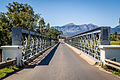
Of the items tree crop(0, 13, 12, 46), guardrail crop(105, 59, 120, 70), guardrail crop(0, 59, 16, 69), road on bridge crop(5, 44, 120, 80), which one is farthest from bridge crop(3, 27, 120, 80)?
tree crop(0, 13, 12, 46)

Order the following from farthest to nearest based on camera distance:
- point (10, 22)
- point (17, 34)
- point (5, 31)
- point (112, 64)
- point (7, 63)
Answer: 1. point (10, 22)
2. point (5, 31)
3. point (17, 34)
4. point (112, 64)
5. point (7, 63)

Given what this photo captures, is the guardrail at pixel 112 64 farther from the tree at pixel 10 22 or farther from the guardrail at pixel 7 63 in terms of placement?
the tree at pixel 10 22

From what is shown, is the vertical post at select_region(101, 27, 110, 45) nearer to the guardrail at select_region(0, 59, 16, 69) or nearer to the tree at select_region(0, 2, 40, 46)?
the guardrail at select_region(0, 59, 16, 69)

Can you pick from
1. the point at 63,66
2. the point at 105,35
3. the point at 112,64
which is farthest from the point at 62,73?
the point at 105,35

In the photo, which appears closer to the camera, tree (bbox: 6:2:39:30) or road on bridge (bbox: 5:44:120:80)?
road on bridge (bbox: 5:44:120:80)

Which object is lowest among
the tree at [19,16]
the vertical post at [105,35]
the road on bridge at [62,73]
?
the road on bridge at [62,73]

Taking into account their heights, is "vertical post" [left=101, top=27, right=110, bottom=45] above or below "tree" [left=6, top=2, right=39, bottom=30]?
below

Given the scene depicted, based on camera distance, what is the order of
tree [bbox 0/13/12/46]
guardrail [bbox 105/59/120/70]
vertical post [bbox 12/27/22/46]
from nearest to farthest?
guardrail [bbox 105/59/120/70]
vertical post [bbox 12/27/22/46]
tree [bbox 0/13/12/46]

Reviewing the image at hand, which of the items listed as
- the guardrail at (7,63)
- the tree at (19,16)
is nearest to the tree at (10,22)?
the tree at (19,16)

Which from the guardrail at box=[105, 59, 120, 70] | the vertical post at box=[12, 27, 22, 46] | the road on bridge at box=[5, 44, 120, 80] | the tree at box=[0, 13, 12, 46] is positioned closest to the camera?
the road on bridge at box=[5, 44, 120, 80]

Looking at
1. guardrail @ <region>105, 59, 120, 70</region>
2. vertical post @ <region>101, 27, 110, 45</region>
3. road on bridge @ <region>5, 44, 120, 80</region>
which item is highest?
vertical post @ <region>101, 27, 110, 45</region>

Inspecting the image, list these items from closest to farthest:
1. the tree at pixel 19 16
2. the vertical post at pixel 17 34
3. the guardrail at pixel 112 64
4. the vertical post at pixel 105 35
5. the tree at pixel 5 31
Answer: the guardrail at pixel 112 64, the vertical post at pixel 105 35, the vertical post at pixel 17 34, the tree at pixel 5 31, the tree at pixel 19 16

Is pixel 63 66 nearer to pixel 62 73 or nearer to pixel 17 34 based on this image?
pixel 62 73

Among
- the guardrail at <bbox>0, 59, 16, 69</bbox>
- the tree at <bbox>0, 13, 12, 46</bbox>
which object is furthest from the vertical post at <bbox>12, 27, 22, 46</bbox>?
the tree at <bbox>0, 13, 12, 46</bbox>
